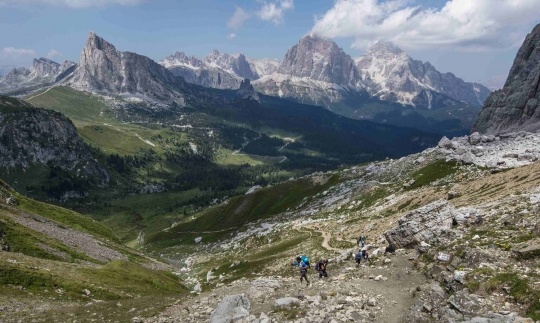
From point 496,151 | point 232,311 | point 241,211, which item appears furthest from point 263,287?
point 241,211

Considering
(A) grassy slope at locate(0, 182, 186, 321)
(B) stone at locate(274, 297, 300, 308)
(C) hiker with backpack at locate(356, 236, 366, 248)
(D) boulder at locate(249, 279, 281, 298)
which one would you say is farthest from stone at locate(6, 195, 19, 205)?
(B) stone at locate(274, 297, 300, 308)

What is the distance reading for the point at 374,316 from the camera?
23.5m

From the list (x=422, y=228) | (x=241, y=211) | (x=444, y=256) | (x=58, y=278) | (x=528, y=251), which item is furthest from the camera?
(x=241, y=211)

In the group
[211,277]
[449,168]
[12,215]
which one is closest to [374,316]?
[211,277]

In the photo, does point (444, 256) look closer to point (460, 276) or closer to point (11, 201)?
point (460, 276)

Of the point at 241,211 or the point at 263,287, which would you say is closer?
the point at 263,287

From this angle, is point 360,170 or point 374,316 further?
point 360,170

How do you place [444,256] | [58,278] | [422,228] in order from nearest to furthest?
[444,256]
[422,228]
[58,278]

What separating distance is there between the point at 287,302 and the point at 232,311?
14.6 ft

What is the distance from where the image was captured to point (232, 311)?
26.8 meters

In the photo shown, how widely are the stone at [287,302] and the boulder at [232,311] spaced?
246 centimetres

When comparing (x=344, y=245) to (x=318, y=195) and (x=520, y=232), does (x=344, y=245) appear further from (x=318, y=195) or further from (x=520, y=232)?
(x=318, y=195)

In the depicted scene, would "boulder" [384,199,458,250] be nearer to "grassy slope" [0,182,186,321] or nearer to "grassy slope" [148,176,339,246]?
"grassy slope" [0,182,186,321]

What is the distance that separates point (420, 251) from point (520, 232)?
340 inches
